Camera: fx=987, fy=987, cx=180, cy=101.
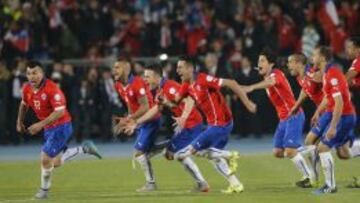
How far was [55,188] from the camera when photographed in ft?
Answer: 51.4

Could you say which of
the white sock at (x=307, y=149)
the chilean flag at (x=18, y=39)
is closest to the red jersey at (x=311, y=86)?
the white sock at (x=307, y=149)

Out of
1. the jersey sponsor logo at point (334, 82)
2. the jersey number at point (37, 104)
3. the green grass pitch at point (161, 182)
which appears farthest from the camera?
the jersey number at point (37, 104)

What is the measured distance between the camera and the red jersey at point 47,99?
14.3 m

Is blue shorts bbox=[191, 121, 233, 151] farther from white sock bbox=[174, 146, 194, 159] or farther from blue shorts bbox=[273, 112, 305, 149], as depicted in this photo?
blue shorts bbox=[273, 112, 305, 149]

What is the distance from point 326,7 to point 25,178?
36.9 ft

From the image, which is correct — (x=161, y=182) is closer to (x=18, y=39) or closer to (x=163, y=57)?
(x=163, y=57)

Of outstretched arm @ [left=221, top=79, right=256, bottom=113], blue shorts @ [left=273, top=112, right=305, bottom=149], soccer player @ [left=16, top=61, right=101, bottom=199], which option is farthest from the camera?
blue shorts @ [left=273, top=112, right=305, bottom=149]

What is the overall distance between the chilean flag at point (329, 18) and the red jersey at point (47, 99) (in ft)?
40.0

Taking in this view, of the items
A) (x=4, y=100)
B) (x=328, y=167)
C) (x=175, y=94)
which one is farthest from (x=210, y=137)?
(x=4, y=100)

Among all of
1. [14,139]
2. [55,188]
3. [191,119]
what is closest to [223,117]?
[191,119]

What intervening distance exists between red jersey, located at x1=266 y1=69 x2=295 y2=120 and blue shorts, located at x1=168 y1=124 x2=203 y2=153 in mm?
1313

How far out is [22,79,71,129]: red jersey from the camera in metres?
14.3

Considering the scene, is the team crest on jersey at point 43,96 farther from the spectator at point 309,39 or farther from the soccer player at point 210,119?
the spectator at point 309,39

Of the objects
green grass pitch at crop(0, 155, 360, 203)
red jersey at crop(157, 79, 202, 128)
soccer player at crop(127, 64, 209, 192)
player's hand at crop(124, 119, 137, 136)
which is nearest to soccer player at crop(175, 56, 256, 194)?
soccer player at crop(127, 64, 209, 192)
